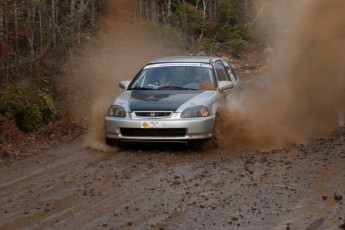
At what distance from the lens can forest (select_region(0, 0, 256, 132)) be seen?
11.7 metres

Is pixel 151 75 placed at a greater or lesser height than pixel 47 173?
greater

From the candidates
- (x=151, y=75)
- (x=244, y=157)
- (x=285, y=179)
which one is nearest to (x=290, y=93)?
(x=151, y=75)

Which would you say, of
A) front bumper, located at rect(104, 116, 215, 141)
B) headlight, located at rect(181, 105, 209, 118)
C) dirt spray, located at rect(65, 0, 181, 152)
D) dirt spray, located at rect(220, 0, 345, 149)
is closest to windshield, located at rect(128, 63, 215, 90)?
dirt spray, located at rect(220, 0, 345, 149)

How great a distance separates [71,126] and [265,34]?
91.6 ft

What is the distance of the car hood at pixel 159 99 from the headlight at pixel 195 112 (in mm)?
174

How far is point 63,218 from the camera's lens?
594 centimetres

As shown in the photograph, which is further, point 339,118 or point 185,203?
point 339,118

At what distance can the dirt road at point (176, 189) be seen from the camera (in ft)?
19.0

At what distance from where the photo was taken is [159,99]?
9.80 metres

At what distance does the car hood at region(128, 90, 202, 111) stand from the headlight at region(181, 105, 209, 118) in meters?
0.17

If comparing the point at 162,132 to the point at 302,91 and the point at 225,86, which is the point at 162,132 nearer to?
the point at 225,86

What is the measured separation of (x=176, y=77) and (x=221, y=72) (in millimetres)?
1116

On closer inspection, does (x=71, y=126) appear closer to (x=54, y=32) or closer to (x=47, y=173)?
(x=47, y=173)

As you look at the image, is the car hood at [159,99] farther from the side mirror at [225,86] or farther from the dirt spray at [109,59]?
the dirt spray at [109,59]
